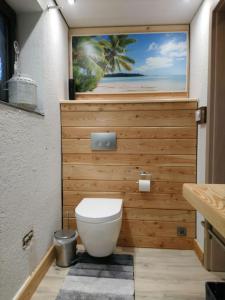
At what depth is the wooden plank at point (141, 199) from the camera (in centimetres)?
211

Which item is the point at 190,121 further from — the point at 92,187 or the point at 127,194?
the point at 92,187

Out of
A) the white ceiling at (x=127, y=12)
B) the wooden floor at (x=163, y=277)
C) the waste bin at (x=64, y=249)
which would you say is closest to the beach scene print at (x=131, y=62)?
the white ceiling at (x=127, y=12)

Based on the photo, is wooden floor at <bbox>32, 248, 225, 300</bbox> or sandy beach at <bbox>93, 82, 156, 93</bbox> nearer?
wooden floor at <bbox>32, 248, 225, 300</bbox>

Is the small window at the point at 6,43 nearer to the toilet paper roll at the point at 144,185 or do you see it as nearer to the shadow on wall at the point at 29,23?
the shadow on wall at the point at 29,23

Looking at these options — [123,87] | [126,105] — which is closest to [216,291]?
[126,105]

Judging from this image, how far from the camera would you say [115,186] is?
2.16m

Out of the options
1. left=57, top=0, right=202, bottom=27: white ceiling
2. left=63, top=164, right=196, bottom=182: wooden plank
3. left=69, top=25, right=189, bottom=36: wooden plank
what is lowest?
left=63, top=164, right=196, bottom=182: wooden plank

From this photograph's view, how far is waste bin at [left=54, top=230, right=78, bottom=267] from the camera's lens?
1814 mm

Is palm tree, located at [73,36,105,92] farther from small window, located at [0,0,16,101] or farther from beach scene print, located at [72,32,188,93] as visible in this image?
small window, located at [0,0,16,101]

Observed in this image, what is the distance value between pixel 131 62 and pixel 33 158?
4.92 ft

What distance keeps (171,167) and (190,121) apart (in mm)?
477

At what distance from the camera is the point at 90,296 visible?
1460 millimetres

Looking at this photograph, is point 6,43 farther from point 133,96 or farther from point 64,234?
point 64,234

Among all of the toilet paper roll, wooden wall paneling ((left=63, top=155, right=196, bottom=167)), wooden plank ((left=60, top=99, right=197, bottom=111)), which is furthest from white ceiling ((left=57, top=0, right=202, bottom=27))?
the toilet paper roll
